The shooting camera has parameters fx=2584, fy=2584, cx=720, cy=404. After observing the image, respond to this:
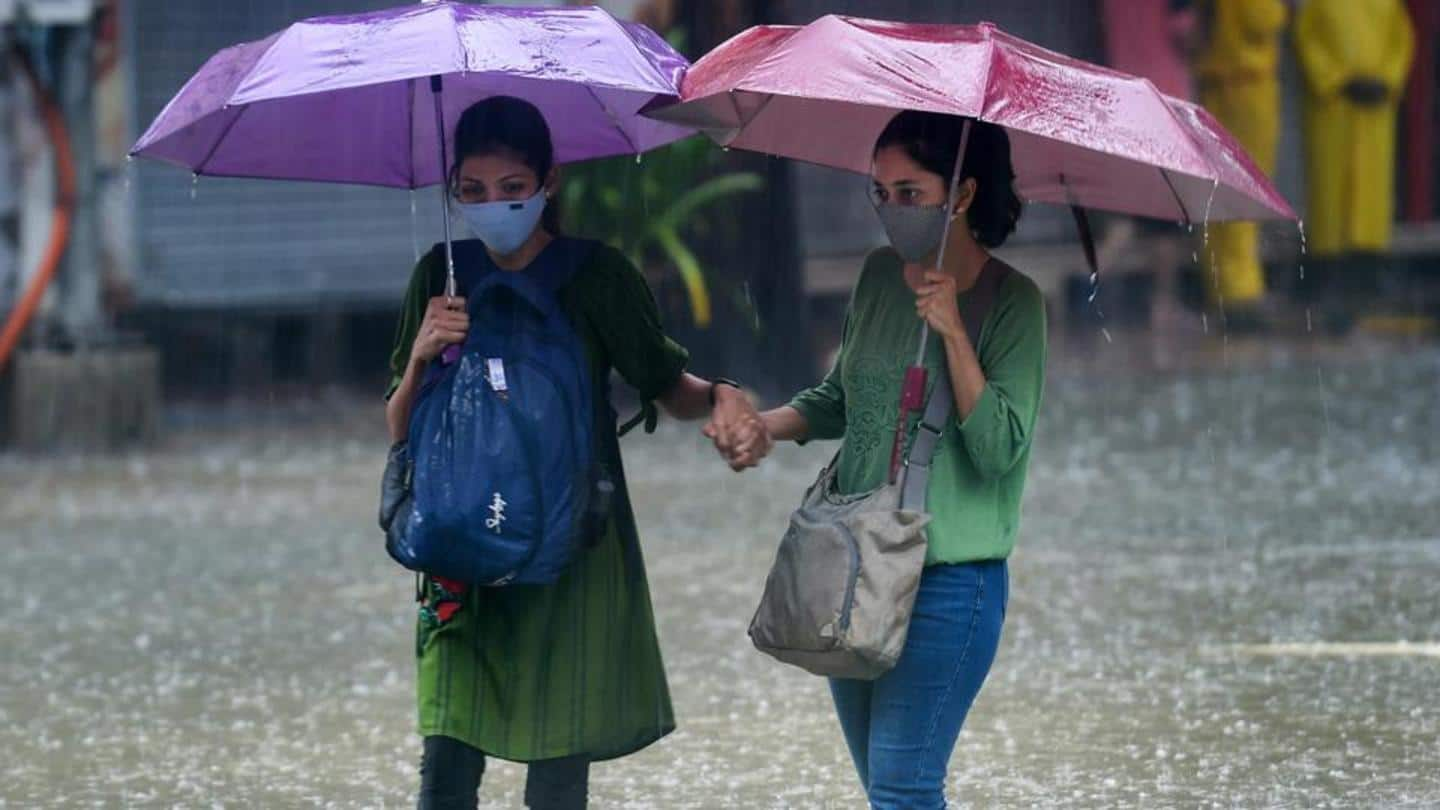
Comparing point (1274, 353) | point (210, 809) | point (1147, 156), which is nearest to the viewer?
point (1147, 156)

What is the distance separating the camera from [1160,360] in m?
15.0

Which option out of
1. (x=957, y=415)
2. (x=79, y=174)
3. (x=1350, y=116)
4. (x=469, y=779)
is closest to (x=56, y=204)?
(x=79, y=174)

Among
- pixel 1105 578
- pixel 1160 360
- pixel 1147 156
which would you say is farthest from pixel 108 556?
pixel 1160 360

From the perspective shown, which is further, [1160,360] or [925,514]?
[1160,360]

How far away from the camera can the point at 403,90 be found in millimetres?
4652

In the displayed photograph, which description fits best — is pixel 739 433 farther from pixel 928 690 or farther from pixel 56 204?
pixel 56 204

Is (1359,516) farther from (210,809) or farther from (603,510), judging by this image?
(603,510)

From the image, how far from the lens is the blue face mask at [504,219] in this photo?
160 inches

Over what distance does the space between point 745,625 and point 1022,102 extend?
3.90m

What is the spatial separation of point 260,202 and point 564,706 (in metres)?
10.3

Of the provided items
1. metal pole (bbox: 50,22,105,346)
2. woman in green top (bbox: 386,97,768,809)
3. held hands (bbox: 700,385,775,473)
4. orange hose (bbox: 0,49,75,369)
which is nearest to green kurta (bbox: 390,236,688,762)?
woman in green top (bbox: 386,97,768,809)

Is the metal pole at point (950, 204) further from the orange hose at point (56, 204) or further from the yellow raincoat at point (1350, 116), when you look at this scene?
the yellow raincoat at point (1350, 116)

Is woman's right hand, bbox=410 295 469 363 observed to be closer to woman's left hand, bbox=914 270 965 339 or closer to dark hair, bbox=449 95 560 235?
dark hair, bbox=449 95 560 235

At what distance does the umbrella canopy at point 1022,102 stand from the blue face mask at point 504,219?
0.30 metres
